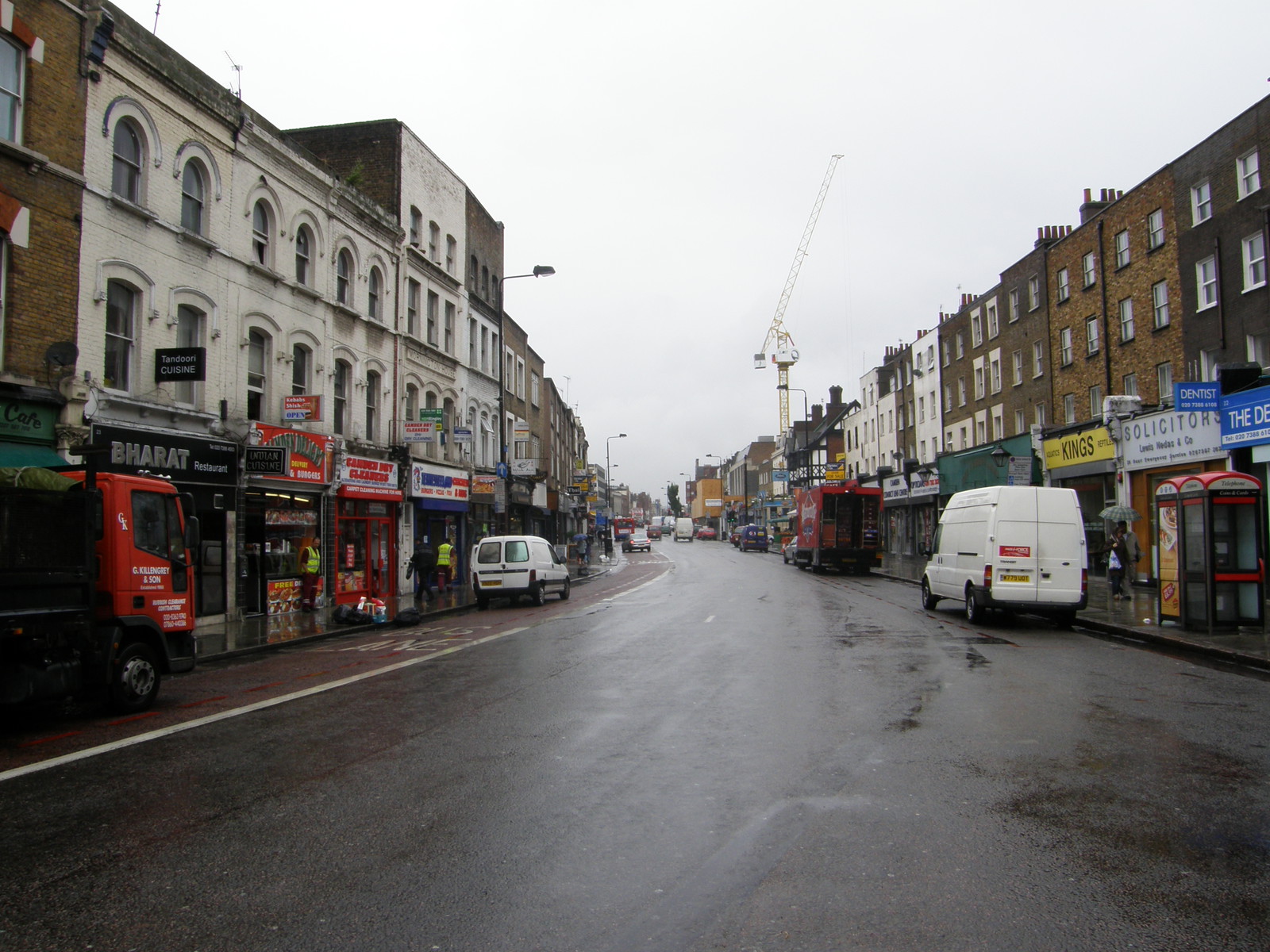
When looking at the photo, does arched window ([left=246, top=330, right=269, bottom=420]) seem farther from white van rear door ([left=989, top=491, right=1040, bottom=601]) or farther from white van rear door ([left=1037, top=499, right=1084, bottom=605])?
white van rear door ([left=1037, top=499, right=1084, bottom=605])

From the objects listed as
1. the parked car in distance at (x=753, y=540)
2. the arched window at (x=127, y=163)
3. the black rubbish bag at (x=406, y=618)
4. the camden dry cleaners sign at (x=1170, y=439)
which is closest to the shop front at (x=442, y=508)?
the black rubbish bag at (x=406, y=618)

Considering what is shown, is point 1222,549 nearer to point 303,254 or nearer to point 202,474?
point 202,474

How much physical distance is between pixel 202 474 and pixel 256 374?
352 centimetres

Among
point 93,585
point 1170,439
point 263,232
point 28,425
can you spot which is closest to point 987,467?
point 1170,439

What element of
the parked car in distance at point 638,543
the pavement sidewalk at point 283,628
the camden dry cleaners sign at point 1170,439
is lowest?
the pavement sidewalk at point 283,628

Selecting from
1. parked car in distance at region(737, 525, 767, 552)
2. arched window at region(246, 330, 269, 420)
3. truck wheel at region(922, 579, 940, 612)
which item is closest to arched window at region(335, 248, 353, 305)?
arched window at region(246, 330, 269, 420)

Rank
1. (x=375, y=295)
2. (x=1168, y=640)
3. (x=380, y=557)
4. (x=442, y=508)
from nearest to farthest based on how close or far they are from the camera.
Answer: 1. (x=1168, y=640)
2. (x=380, y=557)
3. (x=375, y=295)
4. (x=442, y=508)

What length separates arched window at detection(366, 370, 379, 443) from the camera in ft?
84.3

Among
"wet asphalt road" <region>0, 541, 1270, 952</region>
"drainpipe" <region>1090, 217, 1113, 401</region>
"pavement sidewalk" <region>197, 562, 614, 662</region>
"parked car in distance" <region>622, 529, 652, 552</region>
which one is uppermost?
"drainpipe" <region>1090, 217, 1113, 401</region>

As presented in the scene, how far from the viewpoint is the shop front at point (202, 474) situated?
15.5 m

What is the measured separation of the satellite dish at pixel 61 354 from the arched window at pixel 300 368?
7.30m

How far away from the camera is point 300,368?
22297 mm

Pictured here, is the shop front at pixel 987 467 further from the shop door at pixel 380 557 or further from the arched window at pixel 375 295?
the arched window at pixel 375 295

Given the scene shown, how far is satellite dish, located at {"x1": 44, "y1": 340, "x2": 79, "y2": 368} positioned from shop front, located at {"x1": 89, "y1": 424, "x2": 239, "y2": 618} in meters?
1.14
